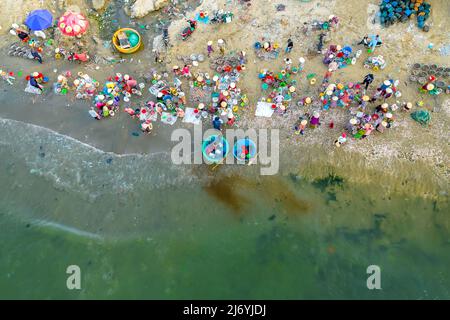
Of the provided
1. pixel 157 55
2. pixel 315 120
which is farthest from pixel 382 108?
pixel 157 55

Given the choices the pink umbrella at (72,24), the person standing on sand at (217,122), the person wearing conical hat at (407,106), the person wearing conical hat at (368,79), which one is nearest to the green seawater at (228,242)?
the person standing on sand at (217,122)

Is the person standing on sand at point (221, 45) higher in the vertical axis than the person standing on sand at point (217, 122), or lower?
higher

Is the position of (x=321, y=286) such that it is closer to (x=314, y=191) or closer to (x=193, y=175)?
(x=314, y=191)

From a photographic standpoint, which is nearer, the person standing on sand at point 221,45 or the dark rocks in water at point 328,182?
the dark rocks in water at point 328,182

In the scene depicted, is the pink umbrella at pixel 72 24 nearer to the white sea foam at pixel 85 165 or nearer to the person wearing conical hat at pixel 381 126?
the white sea foam at pixel 85 165

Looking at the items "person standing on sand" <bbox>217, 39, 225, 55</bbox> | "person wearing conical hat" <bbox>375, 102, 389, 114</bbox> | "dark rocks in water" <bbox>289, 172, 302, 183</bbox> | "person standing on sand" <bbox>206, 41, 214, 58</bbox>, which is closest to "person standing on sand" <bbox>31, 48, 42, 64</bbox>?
"person standing on sand" <bbox>206, 41, 214, 58</bbox>

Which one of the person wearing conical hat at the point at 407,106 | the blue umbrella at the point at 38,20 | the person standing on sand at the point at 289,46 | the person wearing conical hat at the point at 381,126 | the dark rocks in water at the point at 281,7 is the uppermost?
the dark rocks in water at the point at 281,7
